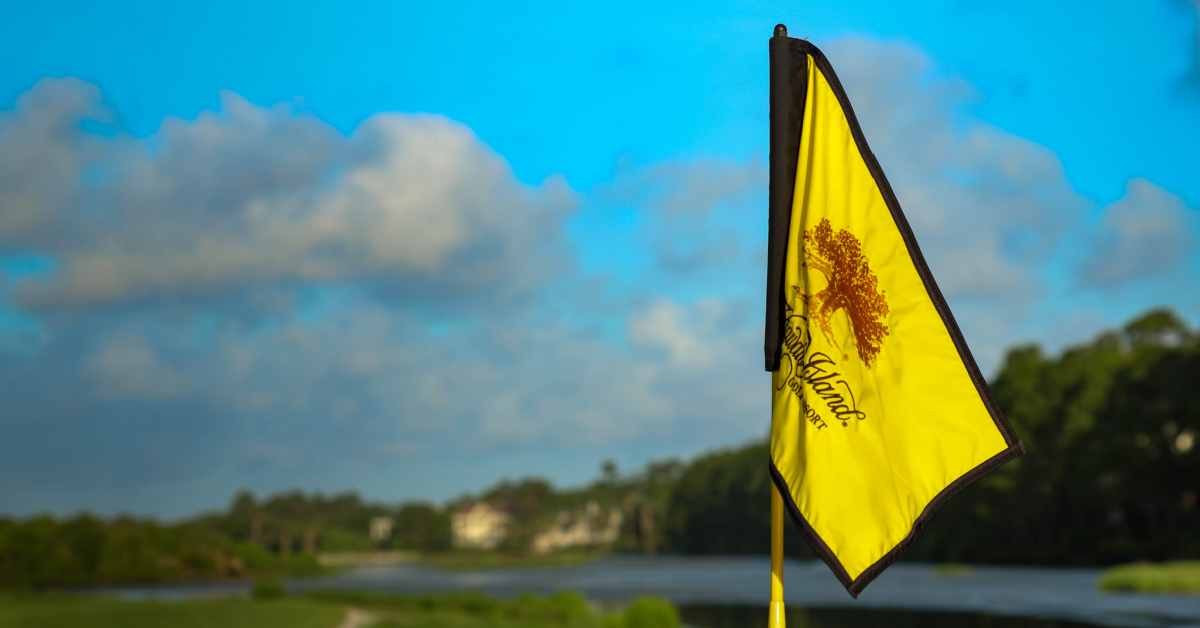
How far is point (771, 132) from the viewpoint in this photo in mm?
3273

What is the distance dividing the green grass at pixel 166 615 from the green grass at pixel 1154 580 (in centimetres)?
2146

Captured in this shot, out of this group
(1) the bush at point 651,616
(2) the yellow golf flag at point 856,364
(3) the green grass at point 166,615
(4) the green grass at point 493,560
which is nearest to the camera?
(2) the yellow golf flag at point 856,364

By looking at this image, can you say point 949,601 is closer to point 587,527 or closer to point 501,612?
point 501,612

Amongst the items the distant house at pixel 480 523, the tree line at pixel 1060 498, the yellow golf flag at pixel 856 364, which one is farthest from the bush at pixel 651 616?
the distant house at pixel 480 523

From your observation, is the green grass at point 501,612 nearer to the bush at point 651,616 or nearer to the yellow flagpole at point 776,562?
the bush at point 651,616

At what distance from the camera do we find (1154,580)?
27469 millimetres

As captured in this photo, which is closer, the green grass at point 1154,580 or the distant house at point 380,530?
the green grass at point 1154,580

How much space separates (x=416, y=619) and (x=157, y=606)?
690 cm

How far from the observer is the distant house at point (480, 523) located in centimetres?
11038

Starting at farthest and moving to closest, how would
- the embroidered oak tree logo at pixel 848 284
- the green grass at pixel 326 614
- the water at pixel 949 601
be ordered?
the water at pixel 949 601 → the green grass at pixel 326 614 → the embroidered oak tree logo at pixel 848 284

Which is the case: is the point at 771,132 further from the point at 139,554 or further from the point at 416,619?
the point at 139,554

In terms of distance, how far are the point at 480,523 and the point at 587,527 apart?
1305cm

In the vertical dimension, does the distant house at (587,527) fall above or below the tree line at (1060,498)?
below

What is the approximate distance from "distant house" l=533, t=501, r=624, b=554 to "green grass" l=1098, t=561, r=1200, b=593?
281 feet
